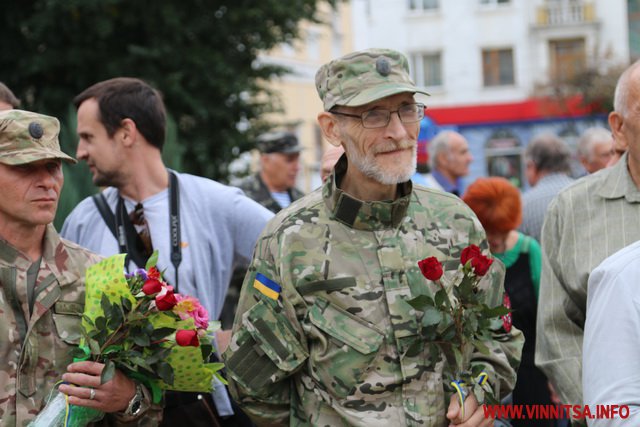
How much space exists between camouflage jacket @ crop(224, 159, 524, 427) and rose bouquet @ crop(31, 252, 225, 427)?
0.18m

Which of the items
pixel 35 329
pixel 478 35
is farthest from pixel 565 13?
pixel 35 329

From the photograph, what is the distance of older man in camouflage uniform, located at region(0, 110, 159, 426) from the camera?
3.50 m

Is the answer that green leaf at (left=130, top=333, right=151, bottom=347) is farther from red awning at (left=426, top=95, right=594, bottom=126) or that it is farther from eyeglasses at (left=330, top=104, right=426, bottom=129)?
red awning at (left=426, top=95, right=594, bottom=126)

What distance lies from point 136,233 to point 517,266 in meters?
2.49

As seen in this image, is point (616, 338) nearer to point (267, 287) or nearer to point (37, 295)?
point (267, 287)

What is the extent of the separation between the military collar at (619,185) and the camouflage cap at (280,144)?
495cm

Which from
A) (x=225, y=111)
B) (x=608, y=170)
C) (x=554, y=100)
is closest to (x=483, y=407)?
(x=608, y=170)

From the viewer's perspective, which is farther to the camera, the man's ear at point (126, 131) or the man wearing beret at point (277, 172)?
the man wearing beret at point (277, 172)

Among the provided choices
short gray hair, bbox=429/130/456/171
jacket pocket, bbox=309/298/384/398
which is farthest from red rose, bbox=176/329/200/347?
short gray hair, bbox=429/130/456/171

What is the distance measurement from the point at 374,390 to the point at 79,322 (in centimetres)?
119

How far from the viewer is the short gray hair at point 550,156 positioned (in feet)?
27.7

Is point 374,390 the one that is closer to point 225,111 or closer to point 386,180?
point 386,180

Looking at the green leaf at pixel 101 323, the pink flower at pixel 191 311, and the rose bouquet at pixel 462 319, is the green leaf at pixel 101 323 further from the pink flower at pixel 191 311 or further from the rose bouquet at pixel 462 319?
the rose bouquet at pixel 462 319

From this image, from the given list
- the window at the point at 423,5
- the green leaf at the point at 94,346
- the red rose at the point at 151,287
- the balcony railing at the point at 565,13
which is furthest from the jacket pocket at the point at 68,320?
the balcony railing at the point at 565,13
